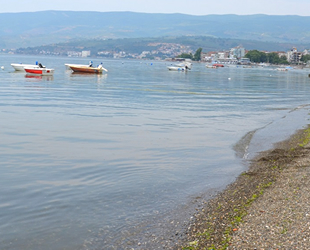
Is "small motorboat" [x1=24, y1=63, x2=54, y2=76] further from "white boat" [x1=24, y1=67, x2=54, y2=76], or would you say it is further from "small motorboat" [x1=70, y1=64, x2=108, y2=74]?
"small motorboat" [x1=70, y1=64, x2=108, y2=74]

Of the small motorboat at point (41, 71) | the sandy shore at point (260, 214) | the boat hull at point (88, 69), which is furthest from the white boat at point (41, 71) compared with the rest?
the sandy shore at point (260, 214)

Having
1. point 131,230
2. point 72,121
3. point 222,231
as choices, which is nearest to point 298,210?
point 222,231

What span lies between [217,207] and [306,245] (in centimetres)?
339

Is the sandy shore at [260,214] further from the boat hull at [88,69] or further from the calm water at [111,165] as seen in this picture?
the boat hull at [88,69]

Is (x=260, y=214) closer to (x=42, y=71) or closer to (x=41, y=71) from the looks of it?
(x=42, y=71)

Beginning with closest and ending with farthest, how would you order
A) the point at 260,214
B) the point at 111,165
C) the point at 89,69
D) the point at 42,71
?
the point at 260,214
the point at 111,165
the point at 42,71
the point at 89,69

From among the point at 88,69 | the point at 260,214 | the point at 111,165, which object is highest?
the point at 260,214

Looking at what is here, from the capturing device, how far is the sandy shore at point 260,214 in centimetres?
827

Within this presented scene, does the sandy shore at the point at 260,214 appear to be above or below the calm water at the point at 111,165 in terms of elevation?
above

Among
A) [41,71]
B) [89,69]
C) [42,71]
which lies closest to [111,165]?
[42,71]

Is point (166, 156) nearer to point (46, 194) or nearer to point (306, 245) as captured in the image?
point (46, 194)

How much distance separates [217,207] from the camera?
11.0 meters

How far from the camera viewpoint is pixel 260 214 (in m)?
9.77

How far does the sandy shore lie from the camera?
8.27m
